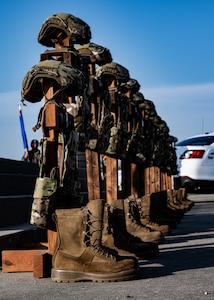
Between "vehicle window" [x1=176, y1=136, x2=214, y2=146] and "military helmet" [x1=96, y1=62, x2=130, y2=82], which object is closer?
"military helmet" [x1=96, y1=62, x2=130, y2=82]

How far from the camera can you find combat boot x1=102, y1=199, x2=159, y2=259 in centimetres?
570

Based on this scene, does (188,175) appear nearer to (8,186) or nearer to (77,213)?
(8,186)

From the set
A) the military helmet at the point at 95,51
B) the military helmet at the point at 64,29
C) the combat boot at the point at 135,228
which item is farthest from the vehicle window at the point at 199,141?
the military helmet at the point at 64,29

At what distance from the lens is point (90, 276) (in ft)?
16.6

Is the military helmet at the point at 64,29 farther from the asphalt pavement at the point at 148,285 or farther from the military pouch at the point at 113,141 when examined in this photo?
the asphalt pavement at the point at 148,285

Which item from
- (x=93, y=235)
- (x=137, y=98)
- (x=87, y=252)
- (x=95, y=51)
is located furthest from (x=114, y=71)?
(x=87, y=252)

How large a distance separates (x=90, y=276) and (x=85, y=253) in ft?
0.58

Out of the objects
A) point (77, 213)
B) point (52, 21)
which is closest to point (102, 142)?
point (52, 21)

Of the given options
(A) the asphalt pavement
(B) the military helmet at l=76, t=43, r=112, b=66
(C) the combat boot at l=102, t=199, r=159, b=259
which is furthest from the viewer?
(B) the military helmet at l=76, t=43, r=112, b=66

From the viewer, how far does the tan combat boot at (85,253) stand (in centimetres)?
507

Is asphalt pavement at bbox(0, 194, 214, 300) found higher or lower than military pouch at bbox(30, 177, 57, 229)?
lower

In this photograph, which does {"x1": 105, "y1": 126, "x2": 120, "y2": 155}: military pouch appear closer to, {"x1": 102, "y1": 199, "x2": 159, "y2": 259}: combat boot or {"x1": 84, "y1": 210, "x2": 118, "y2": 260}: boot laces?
{"x1": 102, "y1": 199, "x2": 159, "y2": 259}: combat boot

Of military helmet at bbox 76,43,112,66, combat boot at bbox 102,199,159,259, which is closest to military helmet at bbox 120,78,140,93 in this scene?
military helmet at bbox 76,43,112,66

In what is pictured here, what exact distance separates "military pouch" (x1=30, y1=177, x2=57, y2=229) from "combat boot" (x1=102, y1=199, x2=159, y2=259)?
460 mm
